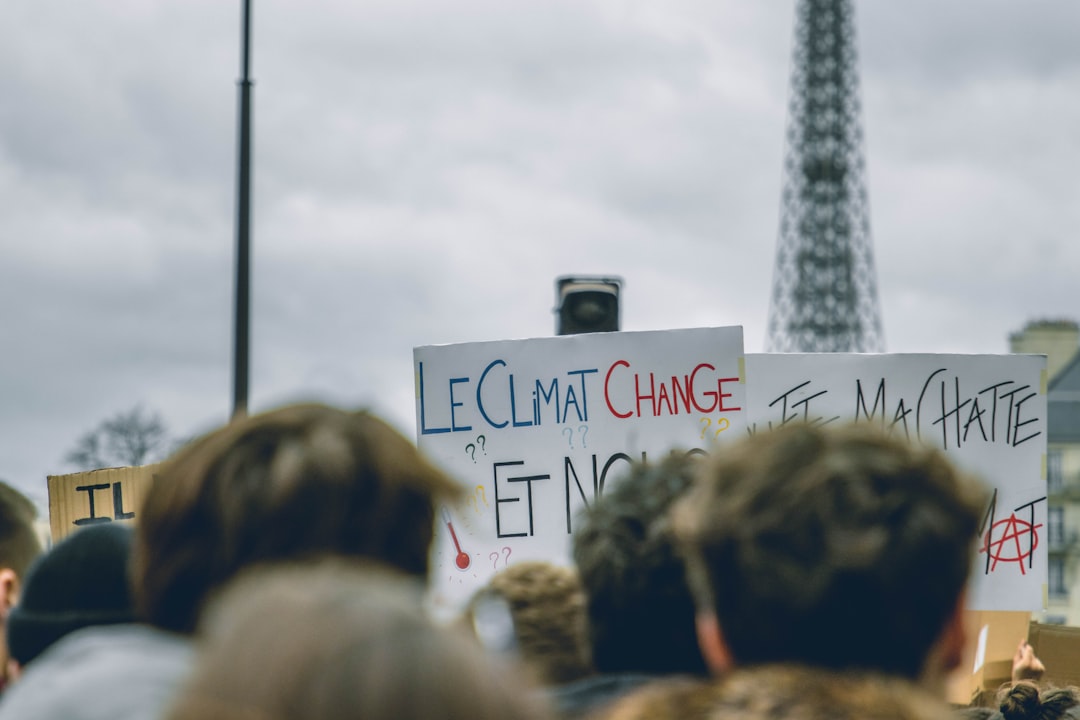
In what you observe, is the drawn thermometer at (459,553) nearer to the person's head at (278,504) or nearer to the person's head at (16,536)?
the person's head at (16,536)

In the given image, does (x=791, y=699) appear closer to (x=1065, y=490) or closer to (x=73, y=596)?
(x=73, y=596)

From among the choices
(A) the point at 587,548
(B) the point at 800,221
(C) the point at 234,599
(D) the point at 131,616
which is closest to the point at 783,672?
(C) the point at 234,599

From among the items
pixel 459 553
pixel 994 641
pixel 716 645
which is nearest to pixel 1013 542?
pixel 994 641

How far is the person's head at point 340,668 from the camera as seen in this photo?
0.91 meters

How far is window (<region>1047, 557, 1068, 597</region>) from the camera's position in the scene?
57906 mm

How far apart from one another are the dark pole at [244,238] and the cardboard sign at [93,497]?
218cm

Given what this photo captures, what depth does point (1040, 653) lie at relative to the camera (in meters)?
5.55

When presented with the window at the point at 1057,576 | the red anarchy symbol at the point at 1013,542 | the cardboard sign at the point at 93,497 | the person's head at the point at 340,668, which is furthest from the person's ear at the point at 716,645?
the window at the point at 1057,576

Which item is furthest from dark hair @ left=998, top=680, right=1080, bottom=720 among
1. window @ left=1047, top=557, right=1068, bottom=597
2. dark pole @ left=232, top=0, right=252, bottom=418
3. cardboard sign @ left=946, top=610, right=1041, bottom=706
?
window @ left=1047, top=557, right=1068, bottom=597

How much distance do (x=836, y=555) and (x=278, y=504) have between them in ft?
2.06

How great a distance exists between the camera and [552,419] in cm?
475

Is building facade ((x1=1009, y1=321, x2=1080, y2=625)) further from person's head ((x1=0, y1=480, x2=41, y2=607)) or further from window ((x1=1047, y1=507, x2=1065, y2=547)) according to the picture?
person's head ((x1=0, y1=480, x2=41, y2=607))

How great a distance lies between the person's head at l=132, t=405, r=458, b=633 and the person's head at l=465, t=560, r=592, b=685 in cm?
69

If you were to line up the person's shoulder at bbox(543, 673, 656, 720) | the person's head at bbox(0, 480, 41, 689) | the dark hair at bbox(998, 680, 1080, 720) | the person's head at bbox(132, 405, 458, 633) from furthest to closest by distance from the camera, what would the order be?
the dark hair at bbox(998, 680, 1080, 720), the person's head at bbox(0, 480, 41, 689), the person's shoulder at bbox(543, 673, 656, 720), the person's head at bbox(132, 405, 458, 633)
